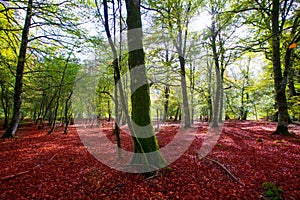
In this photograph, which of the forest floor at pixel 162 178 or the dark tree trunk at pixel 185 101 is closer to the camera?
the forest floor at pixel 162 178

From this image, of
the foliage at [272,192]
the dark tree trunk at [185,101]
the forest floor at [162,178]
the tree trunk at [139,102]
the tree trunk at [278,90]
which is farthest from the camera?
the dark tree trunk at [185,101]

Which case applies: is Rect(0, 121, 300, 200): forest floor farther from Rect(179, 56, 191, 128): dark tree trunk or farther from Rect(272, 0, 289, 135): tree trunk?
Rect(179, 56, 191, 128): dark tree trunk

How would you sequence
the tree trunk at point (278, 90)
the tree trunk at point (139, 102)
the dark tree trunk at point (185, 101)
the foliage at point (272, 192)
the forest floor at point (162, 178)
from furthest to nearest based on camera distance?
the dark tree trunk at point (185, 101), the tree trunk at point (278, 90), the tree trunk at point (139, 102), the forest floor at point (162, 178), the foliage at point (272, 192)

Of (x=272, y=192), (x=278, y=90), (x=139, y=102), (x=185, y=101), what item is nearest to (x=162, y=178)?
(x=139, y=102)

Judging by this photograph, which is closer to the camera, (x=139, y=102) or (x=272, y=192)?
(x=272, y=192)

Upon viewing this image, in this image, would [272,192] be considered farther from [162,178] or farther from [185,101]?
[185,101]

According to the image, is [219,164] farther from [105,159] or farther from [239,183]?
[105,159]

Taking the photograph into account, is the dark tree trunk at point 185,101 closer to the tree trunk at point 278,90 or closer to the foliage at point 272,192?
the tree trunk at point 278,90

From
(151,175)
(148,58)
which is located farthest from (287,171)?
(148,58)

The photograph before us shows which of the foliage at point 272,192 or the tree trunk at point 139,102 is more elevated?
the tree trunk at point 139,102

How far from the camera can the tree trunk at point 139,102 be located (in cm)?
414

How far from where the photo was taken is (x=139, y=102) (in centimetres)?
418

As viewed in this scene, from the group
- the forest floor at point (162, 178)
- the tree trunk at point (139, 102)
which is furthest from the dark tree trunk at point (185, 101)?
the tree trunk at point (139, 102)

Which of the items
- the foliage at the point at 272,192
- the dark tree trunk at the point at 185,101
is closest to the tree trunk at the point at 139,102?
the foliage at the point at 272,192
